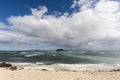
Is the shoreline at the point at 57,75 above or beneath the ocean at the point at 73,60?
beneath

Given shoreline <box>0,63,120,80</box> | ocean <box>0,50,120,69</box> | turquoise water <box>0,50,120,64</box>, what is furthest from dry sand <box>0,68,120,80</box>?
turquoise water <box>0,50,120,64</box>

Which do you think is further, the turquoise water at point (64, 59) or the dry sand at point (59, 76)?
the turquoise water at point (64, 59)

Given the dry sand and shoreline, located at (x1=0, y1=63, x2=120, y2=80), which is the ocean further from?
the dry sand

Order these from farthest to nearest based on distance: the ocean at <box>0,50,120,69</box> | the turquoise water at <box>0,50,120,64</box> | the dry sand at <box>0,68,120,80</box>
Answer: the turquoise water at <box>0,50,120,64</box>, the ocean at <box>0,50,120,69</box>, the dry sand at <box>0,68,120,80</box>

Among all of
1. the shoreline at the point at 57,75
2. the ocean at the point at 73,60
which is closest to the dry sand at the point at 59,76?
the shoreline at the point at 57,75

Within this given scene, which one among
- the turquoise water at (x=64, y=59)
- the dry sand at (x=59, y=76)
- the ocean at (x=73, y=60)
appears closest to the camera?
the dry sand at (x=59, y=76)

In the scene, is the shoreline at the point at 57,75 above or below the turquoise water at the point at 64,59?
below

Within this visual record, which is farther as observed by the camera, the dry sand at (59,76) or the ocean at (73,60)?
the ocean at (73,60)

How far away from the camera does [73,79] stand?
1346 cm

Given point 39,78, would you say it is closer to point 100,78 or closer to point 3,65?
point 100,78

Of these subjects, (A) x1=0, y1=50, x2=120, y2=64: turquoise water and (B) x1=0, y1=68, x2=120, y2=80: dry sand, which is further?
(A) x1=0, y1=50, x2=120, y2=64: turquoise water

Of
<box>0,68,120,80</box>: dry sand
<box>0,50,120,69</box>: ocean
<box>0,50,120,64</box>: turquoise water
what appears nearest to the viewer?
<box>0,68,120,80</box>: dry sand

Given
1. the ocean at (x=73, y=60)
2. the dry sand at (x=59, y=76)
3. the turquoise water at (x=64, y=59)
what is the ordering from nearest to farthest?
the dry sand at (x=59, y=76) < the ocean at (x=73, y=60) < the turquoise water at (x=64, y=59)

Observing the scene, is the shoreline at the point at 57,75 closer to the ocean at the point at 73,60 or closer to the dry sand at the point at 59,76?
the dry sand at the point at 59,76
